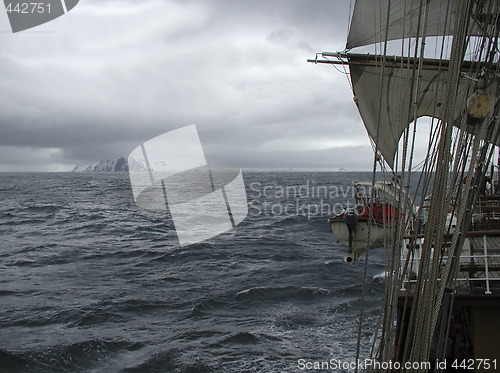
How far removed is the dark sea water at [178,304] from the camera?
30.7 feet

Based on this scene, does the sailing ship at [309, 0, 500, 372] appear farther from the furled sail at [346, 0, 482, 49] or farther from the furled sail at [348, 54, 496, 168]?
the furled sail at [346, 0, 482, 49]

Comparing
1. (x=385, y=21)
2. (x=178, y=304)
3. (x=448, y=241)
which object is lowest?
(x=178, y=304)

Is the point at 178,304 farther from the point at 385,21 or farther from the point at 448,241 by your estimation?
the point at 385,21

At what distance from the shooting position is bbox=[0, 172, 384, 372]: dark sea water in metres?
9.35

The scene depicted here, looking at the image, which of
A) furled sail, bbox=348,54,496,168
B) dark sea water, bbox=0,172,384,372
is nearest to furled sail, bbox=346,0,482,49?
furled sail, bbox=348,54,496,168

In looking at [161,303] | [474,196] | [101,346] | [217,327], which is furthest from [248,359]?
[474,196]

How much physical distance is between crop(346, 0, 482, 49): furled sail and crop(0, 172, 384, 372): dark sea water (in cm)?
871

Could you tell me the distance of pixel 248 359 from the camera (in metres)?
9.30

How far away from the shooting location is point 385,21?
15031mm

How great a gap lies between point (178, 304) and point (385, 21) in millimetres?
11443

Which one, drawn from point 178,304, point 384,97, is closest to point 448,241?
point 178,304

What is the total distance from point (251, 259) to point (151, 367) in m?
9.75

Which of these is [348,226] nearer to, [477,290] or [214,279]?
[214,279]

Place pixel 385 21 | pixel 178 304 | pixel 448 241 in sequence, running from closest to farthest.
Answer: pixel 448 241 → pixel 178 304 → pixel 385 21
